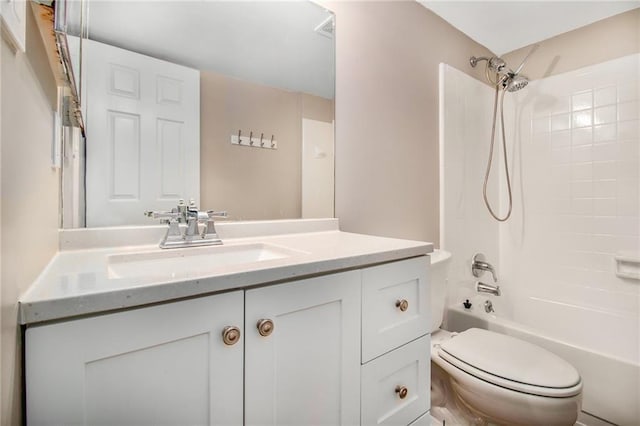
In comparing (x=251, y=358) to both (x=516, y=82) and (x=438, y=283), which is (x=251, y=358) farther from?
(x=516, y=82)

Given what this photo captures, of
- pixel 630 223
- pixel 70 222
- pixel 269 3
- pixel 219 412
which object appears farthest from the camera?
pixel 630 223

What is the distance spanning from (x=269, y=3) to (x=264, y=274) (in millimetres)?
1131

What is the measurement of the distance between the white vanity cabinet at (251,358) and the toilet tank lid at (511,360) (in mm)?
372

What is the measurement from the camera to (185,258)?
870mm

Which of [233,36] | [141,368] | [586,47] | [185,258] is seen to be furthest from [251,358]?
[586,47]

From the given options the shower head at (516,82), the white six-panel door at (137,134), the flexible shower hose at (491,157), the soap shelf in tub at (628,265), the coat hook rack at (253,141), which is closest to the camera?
the white six-panel door at (137,134)

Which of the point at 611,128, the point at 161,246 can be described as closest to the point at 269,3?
the point at 161,246

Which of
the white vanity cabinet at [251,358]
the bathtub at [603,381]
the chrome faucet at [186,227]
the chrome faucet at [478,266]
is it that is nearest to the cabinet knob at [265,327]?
the white vanity cabinet at [251,358]

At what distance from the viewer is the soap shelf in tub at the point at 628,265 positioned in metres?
1.73

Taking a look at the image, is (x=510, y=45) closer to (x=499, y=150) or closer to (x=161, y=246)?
(x=499, y=150)

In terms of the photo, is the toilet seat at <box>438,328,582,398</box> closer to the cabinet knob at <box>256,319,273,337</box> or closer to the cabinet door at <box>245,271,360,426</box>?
the cabinet door at <box>245,271,360,426</box>

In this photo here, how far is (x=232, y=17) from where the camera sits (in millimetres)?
1134

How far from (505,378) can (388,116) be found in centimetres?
121

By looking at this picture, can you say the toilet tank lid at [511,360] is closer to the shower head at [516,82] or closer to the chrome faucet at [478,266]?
the chrome faucet at [478,266]
